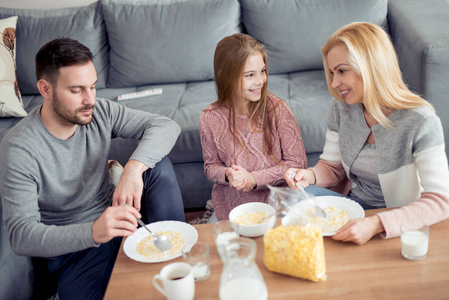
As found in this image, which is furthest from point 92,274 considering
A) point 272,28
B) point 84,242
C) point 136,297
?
point 272,28

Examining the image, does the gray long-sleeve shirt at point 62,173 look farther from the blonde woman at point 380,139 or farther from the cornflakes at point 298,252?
the blonde woman at point 380,139

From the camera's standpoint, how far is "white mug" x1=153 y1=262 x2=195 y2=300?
117 centimetres

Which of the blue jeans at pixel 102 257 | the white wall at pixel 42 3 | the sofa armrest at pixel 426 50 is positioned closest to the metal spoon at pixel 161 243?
the blue jeans at pixel 102 257

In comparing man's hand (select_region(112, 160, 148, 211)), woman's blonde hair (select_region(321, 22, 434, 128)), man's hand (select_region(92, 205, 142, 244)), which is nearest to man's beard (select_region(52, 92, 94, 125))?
man's hand (select_region(112, 160, 148, 211))

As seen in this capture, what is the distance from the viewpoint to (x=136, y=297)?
1.26 metres

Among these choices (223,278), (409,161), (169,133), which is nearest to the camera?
(223,278)

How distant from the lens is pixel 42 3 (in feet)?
11.2

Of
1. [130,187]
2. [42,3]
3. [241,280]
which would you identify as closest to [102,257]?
[130,187]

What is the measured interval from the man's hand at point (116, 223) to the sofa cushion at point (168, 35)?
178 cm

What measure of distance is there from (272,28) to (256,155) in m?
1.21

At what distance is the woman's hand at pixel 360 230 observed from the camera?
1359 millimetres

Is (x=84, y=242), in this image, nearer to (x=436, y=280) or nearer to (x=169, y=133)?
(x=169, y=133)

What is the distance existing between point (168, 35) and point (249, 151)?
1.28 metres

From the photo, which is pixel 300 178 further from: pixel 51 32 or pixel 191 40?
pixel 51 32
